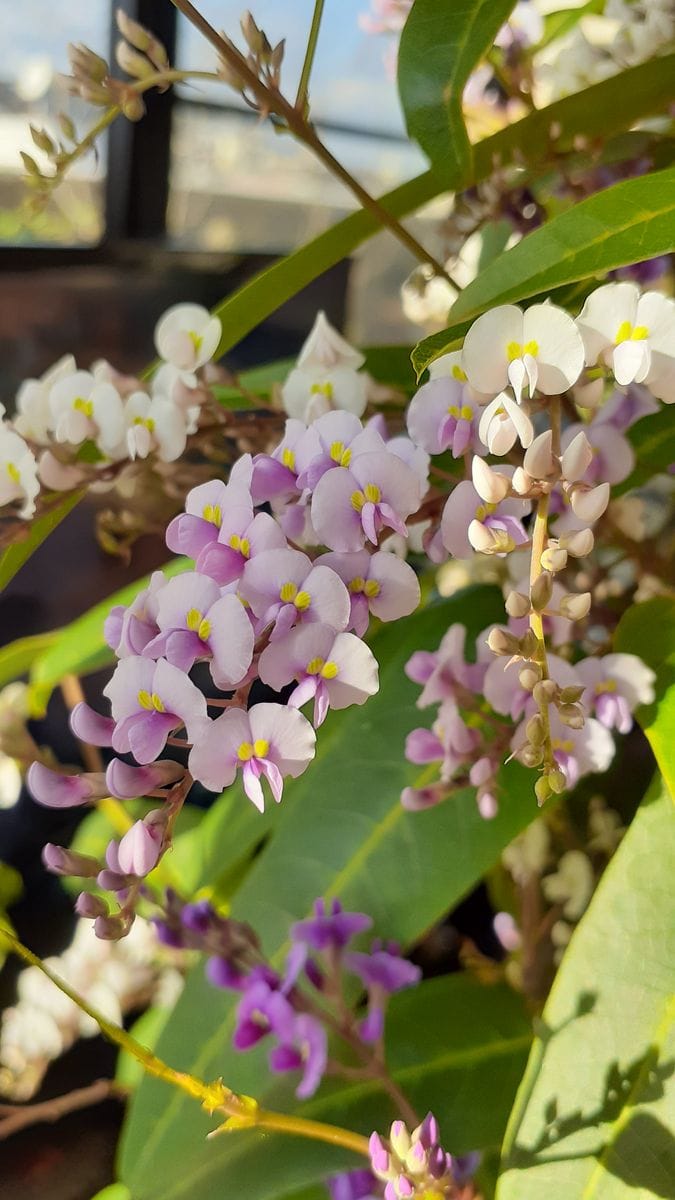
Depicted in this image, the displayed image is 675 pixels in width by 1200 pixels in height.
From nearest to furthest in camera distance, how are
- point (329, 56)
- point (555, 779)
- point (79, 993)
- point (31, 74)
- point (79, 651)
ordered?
Result: point (555, 779)
point (79, 651)
point (79, 993)
point (31, 74)
point (329, 56)

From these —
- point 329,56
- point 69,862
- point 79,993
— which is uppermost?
point 329,56

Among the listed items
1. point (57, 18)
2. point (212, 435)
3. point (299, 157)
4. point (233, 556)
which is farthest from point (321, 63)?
point (233, 556)

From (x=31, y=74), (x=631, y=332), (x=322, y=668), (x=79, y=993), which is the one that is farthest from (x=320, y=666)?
(x=31, y=74)

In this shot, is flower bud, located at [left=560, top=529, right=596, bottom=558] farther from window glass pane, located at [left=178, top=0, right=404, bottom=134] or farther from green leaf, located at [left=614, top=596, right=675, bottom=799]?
window glass pane, located at [left=178, top=0, right=404, bottom=134]

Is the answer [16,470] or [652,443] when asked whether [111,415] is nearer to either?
[16,470]

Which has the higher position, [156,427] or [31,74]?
[31,74]

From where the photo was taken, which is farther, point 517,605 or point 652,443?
point 652,443

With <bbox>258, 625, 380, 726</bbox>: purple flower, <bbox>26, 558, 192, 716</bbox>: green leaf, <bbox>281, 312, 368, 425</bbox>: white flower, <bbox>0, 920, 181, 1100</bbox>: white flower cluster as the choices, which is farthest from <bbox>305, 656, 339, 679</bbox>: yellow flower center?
<bbox>0, 920, 181, 1100</bbox>: white flower cluster
